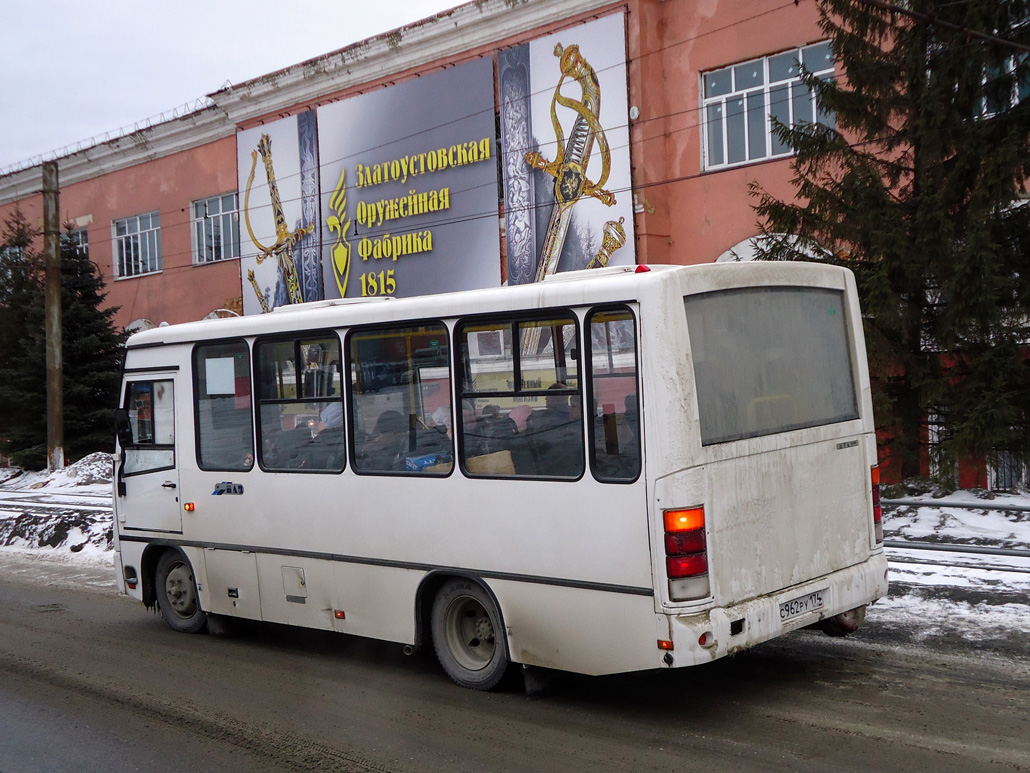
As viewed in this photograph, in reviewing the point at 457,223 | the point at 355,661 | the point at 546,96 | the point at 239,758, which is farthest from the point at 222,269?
the point at 239,758

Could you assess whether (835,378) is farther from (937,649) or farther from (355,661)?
(355,661)

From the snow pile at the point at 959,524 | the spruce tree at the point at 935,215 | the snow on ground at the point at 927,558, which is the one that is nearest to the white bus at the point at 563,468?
the snow on ground at the point at 927,558

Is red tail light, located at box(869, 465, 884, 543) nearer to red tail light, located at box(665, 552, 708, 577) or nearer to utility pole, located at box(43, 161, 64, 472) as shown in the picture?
red tail light, located at box(665, 552, 708, 577)

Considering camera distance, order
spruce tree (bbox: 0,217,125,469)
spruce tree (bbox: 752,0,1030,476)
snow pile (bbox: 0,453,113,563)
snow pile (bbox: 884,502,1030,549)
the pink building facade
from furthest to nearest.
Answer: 1. spruce tree (bbox: 0,217,125,469)
2. the pink building facade
3. snow pile (bbox: 0,453,113,563)
4. spruce tree (bbox: 752,0,1030,476)
5. snow pile (bbox: 884,502,1030,549)

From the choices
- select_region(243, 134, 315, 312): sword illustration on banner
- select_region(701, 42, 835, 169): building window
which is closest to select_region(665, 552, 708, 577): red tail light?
select_region(701, 42, 835, 169): building window

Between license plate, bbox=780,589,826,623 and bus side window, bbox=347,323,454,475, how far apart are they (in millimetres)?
2128

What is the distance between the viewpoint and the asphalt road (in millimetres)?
5109

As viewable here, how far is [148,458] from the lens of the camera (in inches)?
347

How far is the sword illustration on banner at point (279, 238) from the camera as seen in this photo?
28.2m

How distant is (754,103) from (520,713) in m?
15.6

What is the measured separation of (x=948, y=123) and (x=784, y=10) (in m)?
7.09

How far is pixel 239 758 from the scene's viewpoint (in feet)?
17.9

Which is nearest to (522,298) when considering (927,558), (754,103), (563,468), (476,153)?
(563,468)

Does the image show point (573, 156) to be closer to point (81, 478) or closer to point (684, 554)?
point (81, 478)
